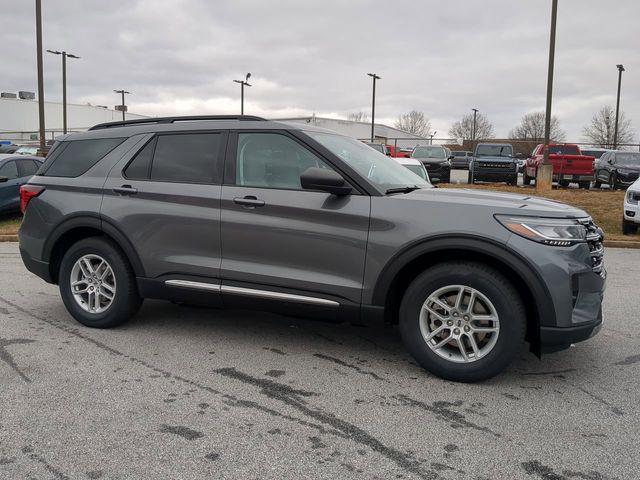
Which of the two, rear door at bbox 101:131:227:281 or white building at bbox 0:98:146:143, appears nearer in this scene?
rear door at bbox 101:131:227:281

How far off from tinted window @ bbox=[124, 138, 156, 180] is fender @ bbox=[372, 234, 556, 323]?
7.62 feet

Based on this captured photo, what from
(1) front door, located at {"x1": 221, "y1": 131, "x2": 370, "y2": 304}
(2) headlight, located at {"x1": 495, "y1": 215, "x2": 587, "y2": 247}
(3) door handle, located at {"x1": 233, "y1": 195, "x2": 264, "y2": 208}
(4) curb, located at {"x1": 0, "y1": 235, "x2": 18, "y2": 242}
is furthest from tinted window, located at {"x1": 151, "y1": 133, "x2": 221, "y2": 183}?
(4) curb, located at {"x1": 0, "y1": 235, "x2": 18, "y2": 242}

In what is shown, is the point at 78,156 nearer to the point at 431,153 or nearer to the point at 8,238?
the point at 8,238

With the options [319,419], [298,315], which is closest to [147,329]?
[298,315]

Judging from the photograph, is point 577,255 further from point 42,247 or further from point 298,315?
point 42,247

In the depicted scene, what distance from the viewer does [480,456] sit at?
9.78 ft

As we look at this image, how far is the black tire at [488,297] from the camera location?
378 centimetres

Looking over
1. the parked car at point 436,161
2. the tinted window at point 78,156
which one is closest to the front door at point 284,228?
the tinted window at point 78,156

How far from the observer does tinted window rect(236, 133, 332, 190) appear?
4.44 m

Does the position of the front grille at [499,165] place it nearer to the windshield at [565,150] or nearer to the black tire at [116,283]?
the windshield at [565,150]

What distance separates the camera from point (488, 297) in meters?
3.82

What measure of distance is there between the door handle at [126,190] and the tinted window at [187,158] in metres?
0.19

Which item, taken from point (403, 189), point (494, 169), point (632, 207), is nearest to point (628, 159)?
point (494, 169)

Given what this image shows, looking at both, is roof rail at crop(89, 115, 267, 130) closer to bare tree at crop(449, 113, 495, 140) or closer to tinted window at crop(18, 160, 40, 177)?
tinted window at crop(18, 160, 40, 177)
